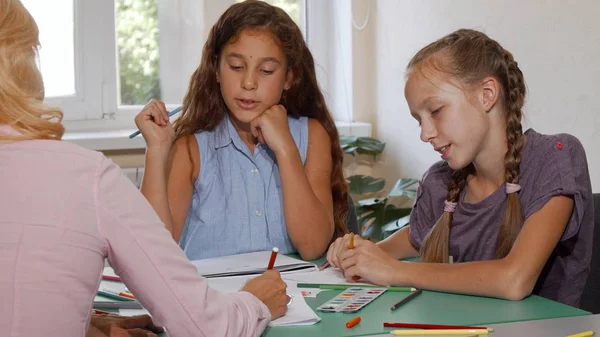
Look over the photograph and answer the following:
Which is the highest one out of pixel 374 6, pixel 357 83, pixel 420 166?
pixel 374 6

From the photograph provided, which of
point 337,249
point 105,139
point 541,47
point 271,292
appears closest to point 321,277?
point 337,249

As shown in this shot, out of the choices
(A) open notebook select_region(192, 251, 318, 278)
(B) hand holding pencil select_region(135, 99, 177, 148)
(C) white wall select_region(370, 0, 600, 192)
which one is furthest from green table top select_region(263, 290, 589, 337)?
(C) white wall select_region(370, 0, 600, 192)

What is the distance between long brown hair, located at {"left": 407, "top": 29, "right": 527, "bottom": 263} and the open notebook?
0.93ft

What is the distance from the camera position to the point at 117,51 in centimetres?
351

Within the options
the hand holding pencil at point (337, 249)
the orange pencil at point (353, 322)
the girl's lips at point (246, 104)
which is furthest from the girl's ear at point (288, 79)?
the orange pencil at point (353, 322)

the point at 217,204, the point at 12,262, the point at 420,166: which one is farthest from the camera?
the point at 420,166

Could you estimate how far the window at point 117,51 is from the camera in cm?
343

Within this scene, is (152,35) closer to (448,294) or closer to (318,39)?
(318,39)

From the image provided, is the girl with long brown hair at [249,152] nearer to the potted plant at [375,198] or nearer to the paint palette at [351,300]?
the paint palette at [351,300]

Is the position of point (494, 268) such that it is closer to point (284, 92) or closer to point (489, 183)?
point (489, 183)

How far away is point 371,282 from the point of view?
5.10 feet

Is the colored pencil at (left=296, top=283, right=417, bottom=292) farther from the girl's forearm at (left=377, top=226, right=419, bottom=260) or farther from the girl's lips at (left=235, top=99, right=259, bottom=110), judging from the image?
the girl's lips at (left=235, top=99, right=259, bottom=110)

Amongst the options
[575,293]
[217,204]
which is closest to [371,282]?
[575,293]

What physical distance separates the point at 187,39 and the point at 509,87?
83.2 inches
